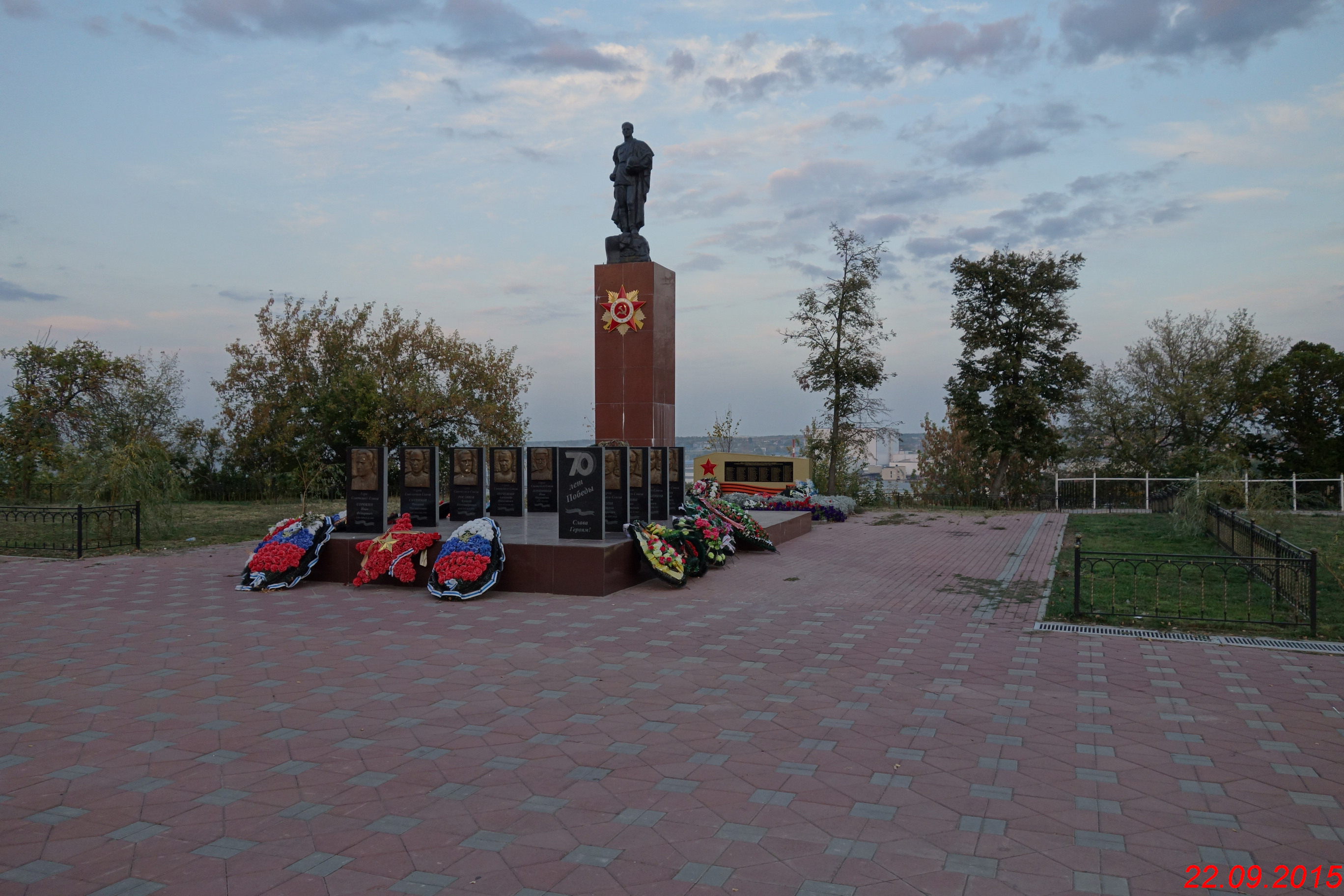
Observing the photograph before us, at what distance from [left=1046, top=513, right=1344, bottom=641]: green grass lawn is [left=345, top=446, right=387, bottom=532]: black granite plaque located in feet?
25.3

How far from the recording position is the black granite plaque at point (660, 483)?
12.8 metres

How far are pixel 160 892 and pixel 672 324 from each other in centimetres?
1197

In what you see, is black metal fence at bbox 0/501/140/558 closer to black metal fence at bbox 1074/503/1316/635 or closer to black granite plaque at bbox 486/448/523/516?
black granite plaque at bbox 486/448/523/516

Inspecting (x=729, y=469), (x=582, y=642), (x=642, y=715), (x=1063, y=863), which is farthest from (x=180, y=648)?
(x=729, y=469)

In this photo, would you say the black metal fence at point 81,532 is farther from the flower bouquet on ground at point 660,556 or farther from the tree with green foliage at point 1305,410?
the tree with green foliage at point 1305,410

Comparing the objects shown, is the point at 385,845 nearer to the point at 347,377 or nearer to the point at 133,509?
the point at 133,509

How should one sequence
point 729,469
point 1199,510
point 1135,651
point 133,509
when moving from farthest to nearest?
point 729,469 < point 1199,510 < point 133,509 < point 1135,651

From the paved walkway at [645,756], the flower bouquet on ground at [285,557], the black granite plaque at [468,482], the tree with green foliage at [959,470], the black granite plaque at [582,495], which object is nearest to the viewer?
the paved walkway at [645,756]

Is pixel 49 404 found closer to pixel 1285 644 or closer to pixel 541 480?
pixel 541 480

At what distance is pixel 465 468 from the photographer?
12234 millimetres

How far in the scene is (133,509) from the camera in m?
13.9

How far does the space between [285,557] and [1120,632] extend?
8.60 meters

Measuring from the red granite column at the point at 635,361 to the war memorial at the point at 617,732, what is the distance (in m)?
3.22

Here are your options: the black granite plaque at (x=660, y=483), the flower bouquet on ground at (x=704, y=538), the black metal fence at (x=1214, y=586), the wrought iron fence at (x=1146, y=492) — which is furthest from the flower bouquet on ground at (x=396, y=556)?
the wrought iron fence at (x=1146, y=492)
